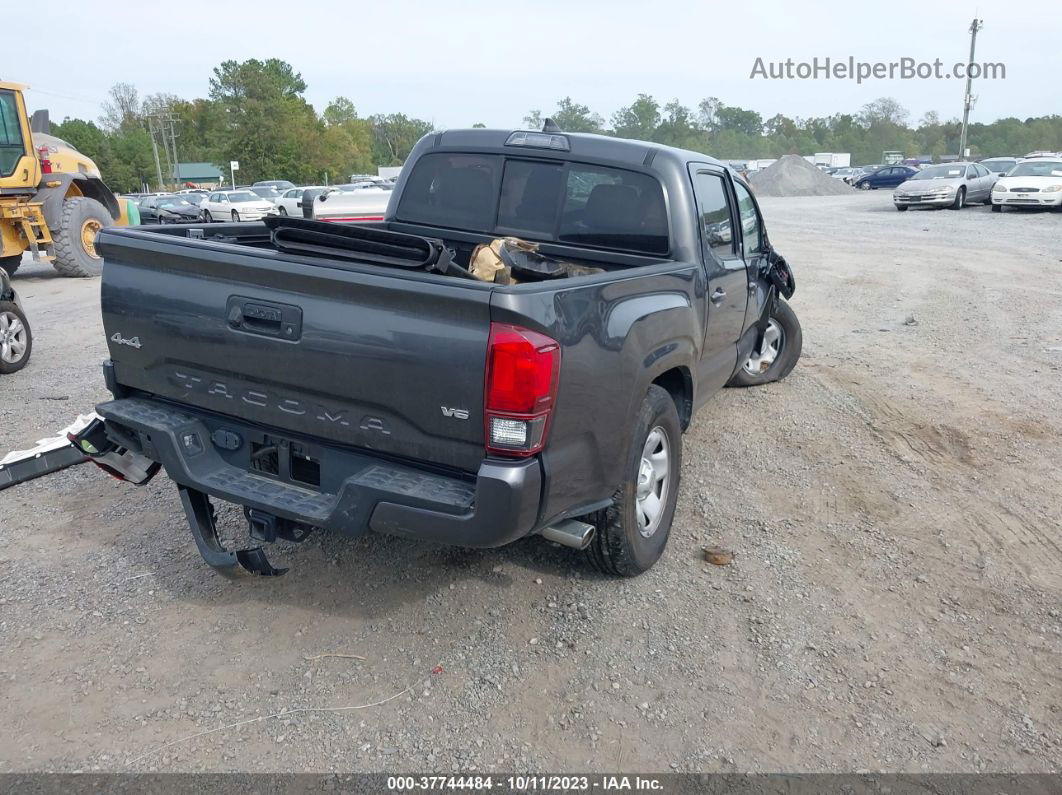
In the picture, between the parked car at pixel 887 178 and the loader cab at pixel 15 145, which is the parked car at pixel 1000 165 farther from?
the loader cab at pixel 15 145

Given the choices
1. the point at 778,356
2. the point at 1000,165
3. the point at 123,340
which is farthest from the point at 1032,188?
the point at 123,340

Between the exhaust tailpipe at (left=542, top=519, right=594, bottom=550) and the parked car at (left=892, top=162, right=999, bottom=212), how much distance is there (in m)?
27.6

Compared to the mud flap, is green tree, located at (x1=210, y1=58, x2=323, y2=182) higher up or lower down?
higher up

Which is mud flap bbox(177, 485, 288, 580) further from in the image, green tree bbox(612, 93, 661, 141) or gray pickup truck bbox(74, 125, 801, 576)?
green tree bbox(612, 93, 661, 141)

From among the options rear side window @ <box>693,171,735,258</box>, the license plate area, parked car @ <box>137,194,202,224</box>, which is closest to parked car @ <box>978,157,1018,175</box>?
parked car @ <box>137,194,202,224</box>

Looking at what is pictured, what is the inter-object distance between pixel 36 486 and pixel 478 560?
2897 millimetres

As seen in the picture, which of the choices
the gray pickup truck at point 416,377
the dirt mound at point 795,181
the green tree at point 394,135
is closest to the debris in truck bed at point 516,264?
the gray pickup truck at point 416,377

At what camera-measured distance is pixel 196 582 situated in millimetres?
3998

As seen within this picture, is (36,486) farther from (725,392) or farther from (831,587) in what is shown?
(725,392)

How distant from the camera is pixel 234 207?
31.2 meters

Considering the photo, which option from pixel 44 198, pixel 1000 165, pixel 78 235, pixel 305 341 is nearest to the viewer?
pixel 305 341

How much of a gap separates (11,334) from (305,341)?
19.2ft

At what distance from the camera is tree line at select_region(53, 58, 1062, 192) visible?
77.0 metres

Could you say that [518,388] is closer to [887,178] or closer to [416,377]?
[416,377]
